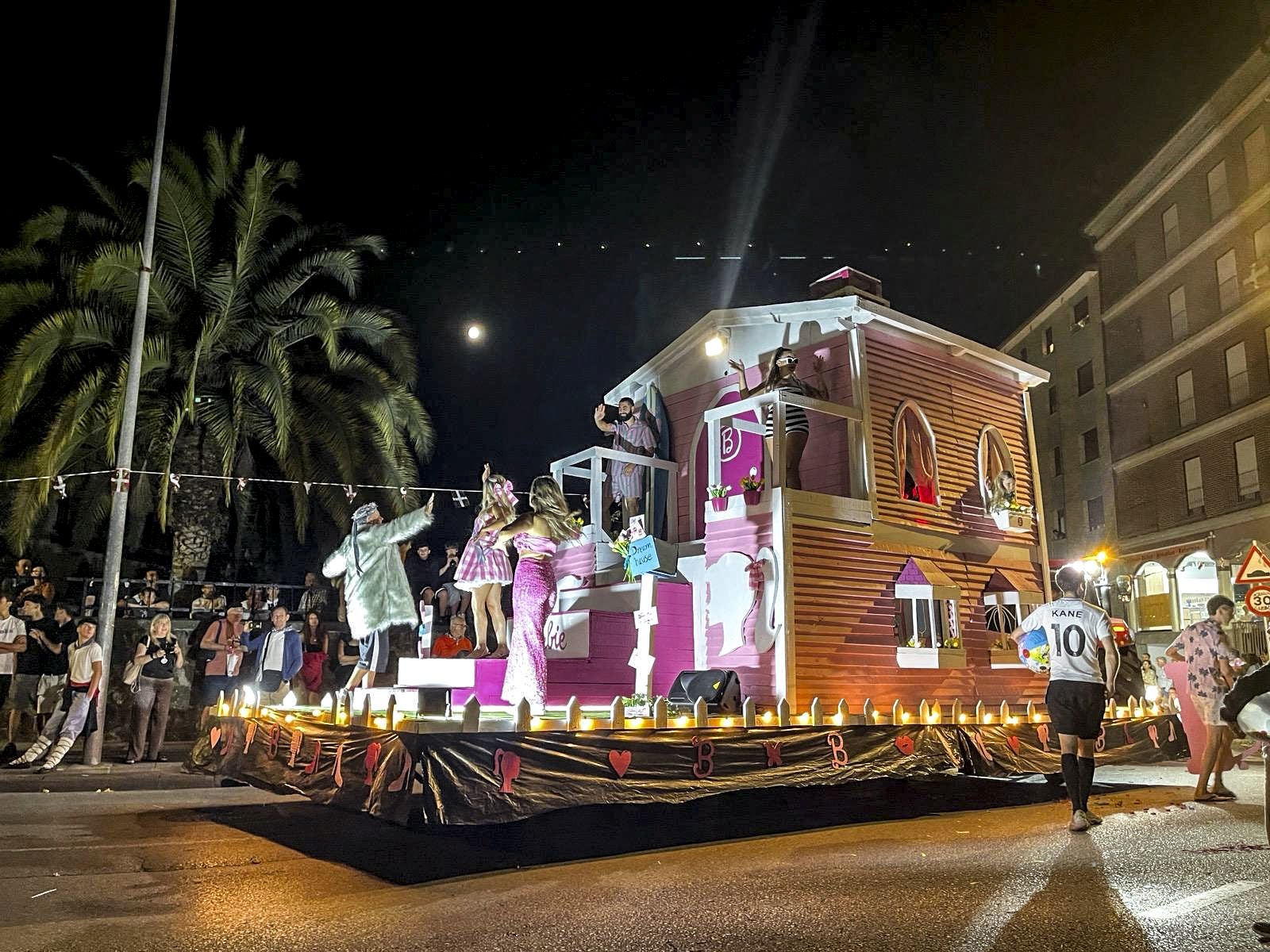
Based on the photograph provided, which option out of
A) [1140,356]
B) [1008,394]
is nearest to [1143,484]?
[1140,356]

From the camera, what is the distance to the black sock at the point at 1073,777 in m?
7.07

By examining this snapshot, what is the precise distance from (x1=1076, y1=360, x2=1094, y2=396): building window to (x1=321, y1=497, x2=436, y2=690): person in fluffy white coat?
111 ft

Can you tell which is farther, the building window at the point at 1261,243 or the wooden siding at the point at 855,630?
the building window at the point at 1261,243

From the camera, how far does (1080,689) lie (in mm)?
7020

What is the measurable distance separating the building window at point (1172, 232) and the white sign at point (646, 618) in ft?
97.7

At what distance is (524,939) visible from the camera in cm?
429

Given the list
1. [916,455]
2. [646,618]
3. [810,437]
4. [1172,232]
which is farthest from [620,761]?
[1172,232]

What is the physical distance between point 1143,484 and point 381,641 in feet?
103

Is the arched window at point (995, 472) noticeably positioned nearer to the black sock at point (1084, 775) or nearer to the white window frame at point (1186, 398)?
the black sock at point (1084, 775)

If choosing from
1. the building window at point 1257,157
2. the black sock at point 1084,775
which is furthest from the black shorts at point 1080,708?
the building window at point 1257,157

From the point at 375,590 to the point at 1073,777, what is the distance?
6.29m

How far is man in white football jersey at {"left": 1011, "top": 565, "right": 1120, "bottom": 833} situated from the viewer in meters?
6.98

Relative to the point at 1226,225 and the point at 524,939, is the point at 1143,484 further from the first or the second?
the point at 524,939

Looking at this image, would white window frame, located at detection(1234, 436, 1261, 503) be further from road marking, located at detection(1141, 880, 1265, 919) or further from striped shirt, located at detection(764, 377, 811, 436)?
road marking, located at detection(1141, 880, 1265, 919)
